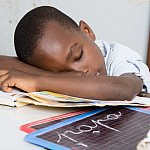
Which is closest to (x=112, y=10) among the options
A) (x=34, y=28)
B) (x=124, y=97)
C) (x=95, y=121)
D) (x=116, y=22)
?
(x=116, y=22)

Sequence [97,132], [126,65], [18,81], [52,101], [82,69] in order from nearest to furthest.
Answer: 1. [97,132]
2. [52,101]
3. [18,81]
4. [82,69]
5. [126,65]

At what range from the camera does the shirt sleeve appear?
95 cm

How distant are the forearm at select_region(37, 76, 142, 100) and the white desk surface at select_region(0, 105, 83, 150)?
6 cm

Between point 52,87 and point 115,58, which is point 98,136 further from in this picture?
point 115,58

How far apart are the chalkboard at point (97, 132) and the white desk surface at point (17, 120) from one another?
0.02 meters

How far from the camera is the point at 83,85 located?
0.70 meters

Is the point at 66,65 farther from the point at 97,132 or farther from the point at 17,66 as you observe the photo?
the point at 97,132

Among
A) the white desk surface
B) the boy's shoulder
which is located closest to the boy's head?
the boy's shoulder

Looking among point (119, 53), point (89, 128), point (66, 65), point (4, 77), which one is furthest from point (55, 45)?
point (89, 128)

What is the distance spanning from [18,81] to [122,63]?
0.38 meters

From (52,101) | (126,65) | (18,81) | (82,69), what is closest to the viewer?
(52,101)

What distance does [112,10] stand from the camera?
6.03 ft

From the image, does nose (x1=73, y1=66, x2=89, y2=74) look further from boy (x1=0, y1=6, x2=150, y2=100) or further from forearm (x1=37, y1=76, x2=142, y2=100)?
forearm (x1=37, y1=76, x2=142, y2=100)

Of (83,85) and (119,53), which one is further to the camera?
(119,53)
